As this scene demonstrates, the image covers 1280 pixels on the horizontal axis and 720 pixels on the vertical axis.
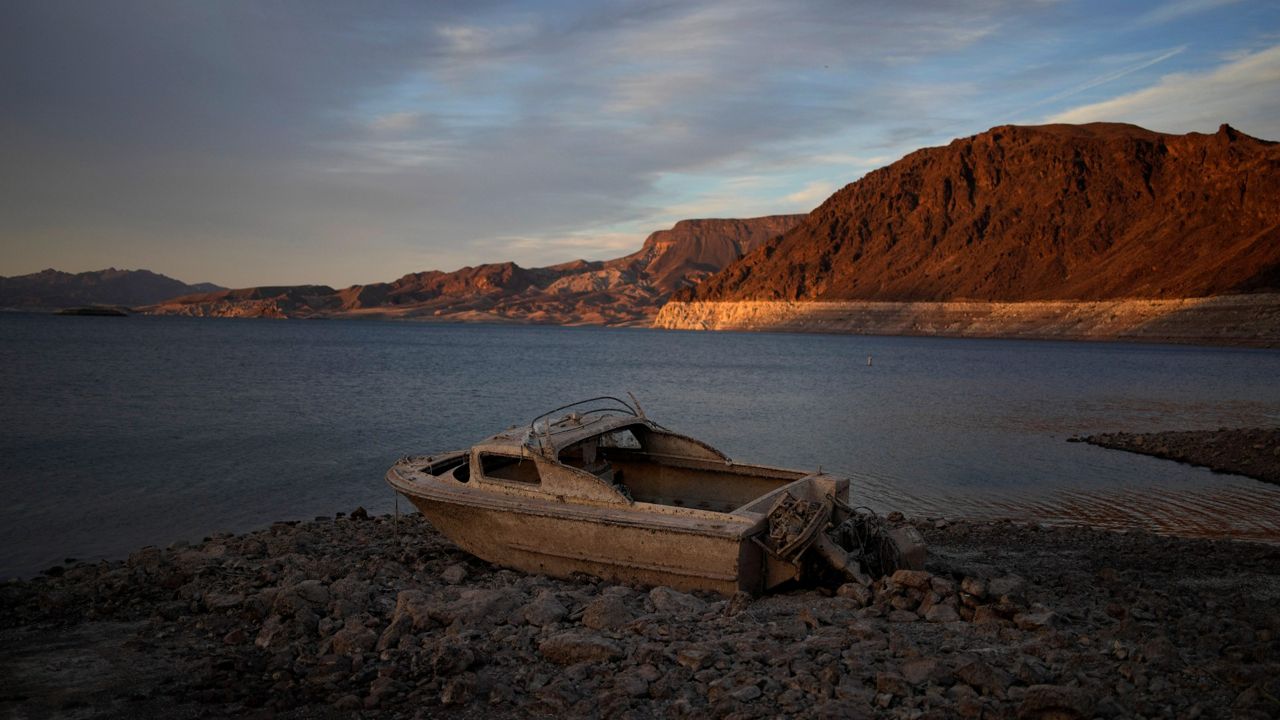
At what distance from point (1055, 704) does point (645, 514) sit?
4308 millimetres

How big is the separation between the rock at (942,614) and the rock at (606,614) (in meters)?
2.65

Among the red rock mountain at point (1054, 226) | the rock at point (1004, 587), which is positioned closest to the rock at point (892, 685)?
the rock at point (1004, 587)

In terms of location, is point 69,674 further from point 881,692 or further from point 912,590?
point 912,590

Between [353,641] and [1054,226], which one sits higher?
[1054,226]

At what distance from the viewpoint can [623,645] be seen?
6.82 m

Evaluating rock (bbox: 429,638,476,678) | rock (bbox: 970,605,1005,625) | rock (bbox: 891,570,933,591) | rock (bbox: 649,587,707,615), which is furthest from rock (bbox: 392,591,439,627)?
rock (bbox: 970,605,1005,625)

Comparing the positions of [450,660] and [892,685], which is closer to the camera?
[892,685]

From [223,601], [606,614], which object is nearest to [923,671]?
[606,614]

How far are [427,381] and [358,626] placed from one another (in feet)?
117

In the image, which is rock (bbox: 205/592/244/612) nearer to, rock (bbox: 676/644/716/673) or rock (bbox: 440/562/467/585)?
rock (bbox: 440/562/467/585)

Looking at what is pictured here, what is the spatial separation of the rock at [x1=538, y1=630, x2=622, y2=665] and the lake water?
8.53 m

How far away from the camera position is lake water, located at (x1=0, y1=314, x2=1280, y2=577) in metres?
14.4

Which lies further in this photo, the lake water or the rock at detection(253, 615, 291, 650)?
the lake water

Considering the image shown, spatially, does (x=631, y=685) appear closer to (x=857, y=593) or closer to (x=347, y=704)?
(x=347, y=704)
